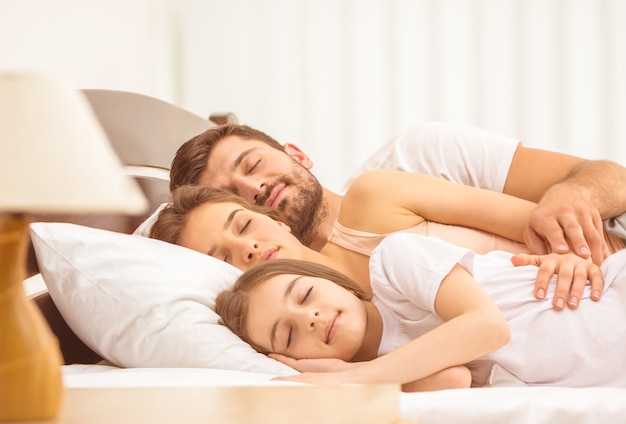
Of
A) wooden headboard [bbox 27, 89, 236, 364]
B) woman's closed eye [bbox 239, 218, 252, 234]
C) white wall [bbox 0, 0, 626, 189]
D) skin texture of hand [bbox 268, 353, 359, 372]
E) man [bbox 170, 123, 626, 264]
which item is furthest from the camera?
white wall [bbox 0, 0, 626, 189]

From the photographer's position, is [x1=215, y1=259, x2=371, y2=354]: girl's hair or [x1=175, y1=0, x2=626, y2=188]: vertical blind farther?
[x1=175, y1=0, x2=626, y2=188]: vertical blind

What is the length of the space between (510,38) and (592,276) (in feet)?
7.27

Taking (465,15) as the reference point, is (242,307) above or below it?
below

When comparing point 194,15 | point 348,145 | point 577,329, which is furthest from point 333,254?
point 194,15

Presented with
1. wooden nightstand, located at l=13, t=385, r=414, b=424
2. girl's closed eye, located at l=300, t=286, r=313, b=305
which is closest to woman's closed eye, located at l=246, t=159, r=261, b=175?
girl's closed eye, located at l=300, t=286, r=313, b=305

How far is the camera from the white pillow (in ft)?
5.21

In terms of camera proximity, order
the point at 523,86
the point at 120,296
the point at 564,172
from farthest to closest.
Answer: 1. the point at 523,86
2. the point at 564,172
3. the point at 120,296

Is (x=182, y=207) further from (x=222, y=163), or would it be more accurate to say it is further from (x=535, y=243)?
(x=535, y=243)

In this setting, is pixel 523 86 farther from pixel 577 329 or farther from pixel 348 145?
pixel 577 329

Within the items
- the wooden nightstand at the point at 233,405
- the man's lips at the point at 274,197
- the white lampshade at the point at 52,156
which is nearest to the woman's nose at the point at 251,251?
the man's lips at the point at 274,197

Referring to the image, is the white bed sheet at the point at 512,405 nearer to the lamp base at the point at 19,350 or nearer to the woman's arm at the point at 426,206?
the lamp base at the point at 19,350

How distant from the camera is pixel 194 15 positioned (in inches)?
151

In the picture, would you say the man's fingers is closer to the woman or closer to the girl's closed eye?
the woman

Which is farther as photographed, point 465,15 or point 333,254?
point 465,15
